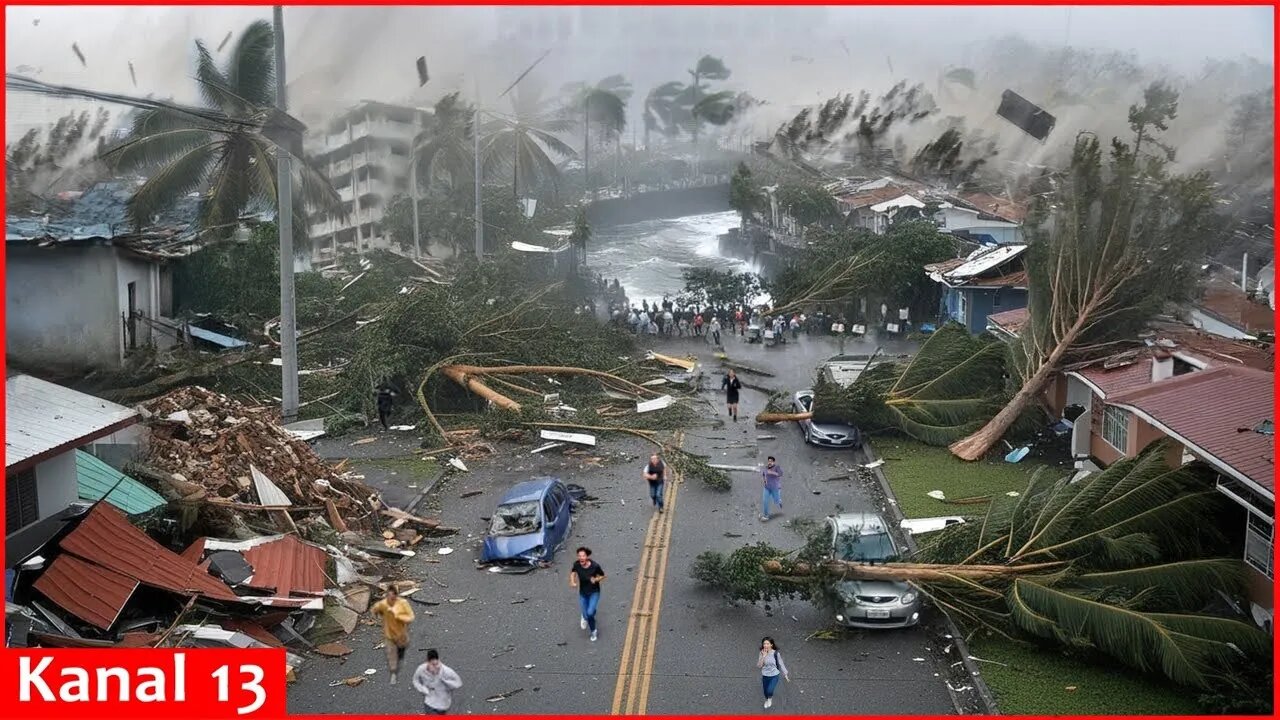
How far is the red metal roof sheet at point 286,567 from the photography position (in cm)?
1290

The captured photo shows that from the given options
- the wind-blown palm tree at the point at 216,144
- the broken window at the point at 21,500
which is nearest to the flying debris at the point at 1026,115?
the wind-blown palm tree at the point at 216,144

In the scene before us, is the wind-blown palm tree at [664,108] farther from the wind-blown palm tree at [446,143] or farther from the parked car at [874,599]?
the parked car at [874,599]

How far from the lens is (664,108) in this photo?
6072 cm

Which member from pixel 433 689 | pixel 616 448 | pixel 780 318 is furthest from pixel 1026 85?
pixel 433 689

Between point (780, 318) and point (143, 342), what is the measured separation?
17815mm

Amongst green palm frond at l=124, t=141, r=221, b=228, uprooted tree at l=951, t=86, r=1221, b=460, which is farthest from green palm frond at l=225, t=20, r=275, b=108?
uprooted tree at l=951, t=86, r=1221, b=460

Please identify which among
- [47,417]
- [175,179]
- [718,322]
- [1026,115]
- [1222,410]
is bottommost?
[718,322]

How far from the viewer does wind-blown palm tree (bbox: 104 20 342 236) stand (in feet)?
73.7

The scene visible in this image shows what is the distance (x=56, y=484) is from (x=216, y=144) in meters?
11.2

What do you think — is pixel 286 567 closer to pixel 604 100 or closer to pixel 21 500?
pixel 21 500

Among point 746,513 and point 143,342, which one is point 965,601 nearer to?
point 746,513

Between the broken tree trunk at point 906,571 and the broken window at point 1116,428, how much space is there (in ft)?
21.6

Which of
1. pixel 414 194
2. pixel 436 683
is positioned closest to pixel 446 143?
pixel 414 194

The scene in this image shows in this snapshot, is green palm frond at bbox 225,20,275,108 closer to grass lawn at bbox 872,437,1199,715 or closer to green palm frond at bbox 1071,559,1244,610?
grass lawn at bbox 872,437,1199,715
